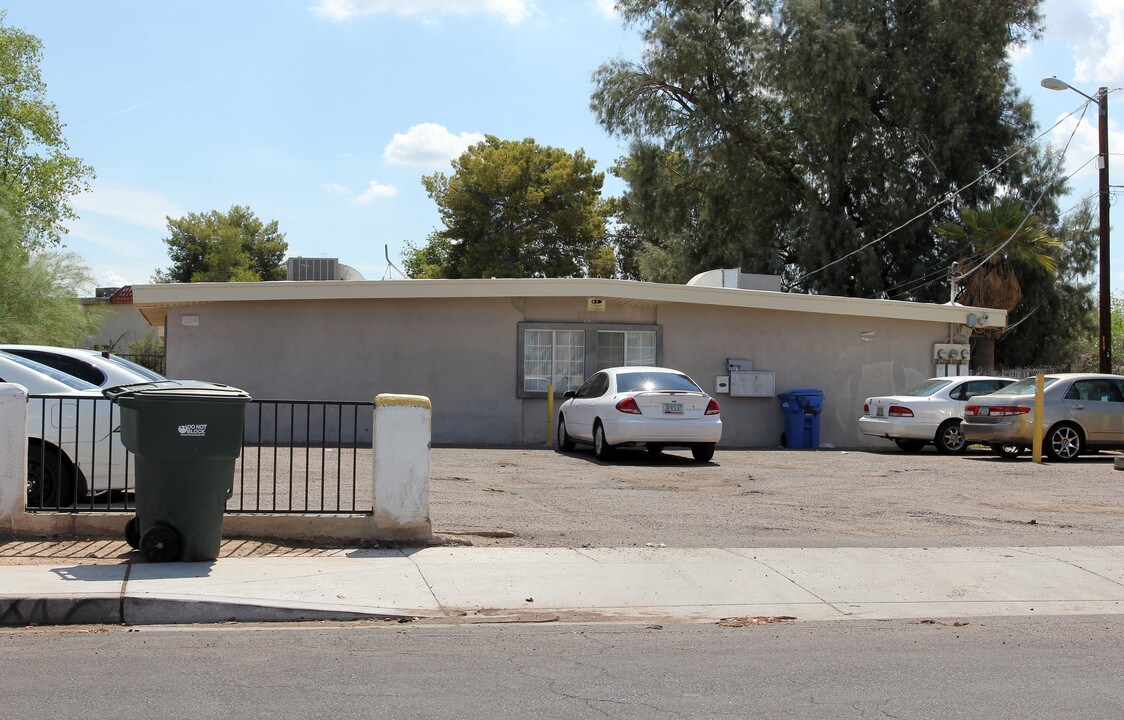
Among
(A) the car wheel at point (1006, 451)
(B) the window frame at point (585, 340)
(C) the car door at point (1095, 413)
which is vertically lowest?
(A) the car wheel at point (1006, 451)

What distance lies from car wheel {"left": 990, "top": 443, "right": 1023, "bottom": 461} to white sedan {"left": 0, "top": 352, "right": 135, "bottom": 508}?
43.2 ft

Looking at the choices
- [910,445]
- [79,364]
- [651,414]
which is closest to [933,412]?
[910,445]

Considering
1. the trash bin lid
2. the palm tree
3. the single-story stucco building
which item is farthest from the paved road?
the palm tree

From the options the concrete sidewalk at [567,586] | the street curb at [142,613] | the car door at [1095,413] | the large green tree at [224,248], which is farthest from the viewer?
the large green tree at [224,248]

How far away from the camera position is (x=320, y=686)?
16.9 feet

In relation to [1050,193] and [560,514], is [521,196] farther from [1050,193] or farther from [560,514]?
[560,514]

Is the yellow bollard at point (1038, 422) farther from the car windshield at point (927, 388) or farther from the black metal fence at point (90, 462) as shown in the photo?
the black metal fence at point (90, 462)

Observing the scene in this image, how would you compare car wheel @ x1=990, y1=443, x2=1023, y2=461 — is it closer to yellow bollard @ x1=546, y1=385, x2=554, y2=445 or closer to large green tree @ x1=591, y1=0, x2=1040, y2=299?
yellow bollard @ x1=546, y1=385, x2=554, y2=445

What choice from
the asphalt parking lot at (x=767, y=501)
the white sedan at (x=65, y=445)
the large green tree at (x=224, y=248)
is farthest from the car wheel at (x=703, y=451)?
the large green tree at (x=224, y=248)

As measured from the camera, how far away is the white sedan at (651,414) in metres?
14.8

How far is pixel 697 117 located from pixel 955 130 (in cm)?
792

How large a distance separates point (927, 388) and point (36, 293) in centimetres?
2434

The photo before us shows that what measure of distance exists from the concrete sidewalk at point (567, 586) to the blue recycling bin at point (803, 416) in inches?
418

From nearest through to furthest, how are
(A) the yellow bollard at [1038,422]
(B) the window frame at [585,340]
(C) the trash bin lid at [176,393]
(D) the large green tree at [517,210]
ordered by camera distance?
(C) the trash bin lid at [176,393]
(A) the yellow bollard at [1038,422]
(B) the window frame at [585,340]
(D) the large green tree at [517,210]
